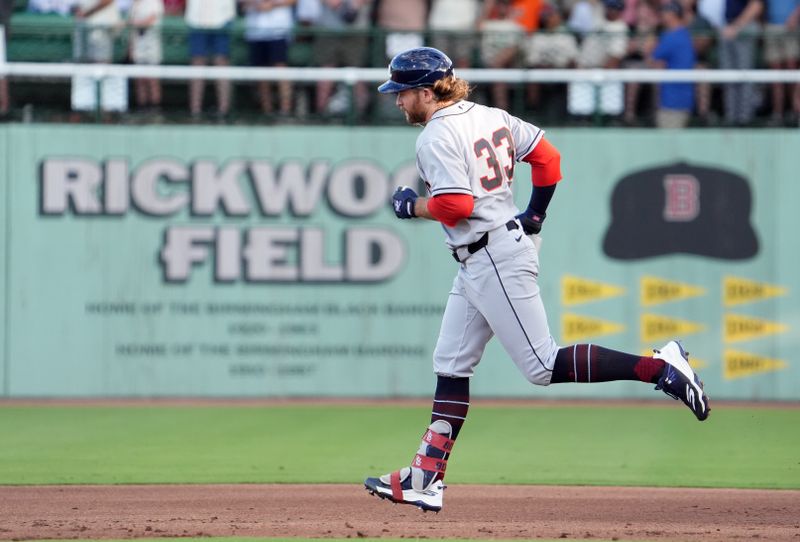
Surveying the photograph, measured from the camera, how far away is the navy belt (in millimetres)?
6641

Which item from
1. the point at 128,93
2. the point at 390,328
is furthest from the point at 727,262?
the point at 128,93

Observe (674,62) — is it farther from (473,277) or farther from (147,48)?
(473,277)

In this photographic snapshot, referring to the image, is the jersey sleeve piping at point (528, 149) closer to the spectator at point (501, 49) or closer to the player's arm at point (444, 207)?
the player's arm at point (444, 207)

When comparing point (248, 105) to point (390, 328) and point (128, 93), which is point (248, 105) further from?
point (390, 328)

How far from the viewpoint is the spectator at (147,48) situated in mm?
14109

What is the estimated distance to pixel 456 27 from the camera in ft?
47.3

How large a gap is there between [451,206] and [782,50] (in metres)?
8.82

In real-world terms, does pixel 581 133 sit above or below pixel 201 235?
above

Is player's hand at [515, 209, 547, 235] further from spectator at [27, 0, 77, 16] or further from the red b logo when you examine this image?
spectator at [27, 0, 77, 16]

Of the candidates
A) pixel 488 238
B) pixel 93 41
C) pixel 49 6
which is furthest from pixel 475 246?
pixel 49 6

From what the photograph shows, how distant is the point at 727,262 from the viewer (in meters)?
14.0

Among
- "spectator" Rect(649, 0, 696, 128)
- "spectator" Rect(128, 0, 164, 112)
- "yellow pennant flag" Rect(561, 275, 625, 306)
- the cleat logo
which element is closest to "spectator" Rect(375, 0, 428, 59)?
"spectator" Rect(128, 0, 164, 112)

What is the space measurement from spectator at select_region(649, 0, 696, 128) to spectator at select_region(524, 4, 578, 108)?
2.75 feet

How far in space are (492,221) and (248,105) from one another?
8.18 m
